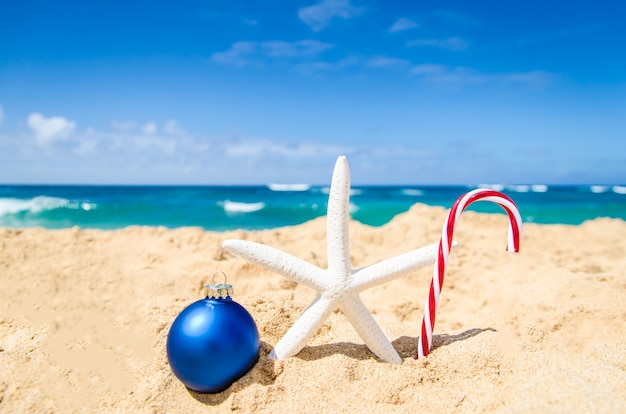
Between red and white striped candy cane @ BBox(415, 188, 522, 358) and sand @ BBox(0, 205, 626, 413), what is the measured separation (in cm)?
18

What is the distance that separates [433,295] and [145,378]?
217cm

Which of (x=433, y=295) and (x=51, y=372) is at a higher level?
(x=433, y=295)

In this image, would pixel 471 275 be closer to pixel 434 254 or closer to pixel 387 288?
pixel 387 288

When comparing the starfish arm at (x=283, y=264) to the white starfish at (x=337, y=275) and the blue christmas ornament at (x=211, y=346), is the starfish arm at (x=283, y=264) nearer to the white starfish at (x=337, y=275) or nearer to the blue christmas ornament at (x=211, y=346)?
the white starfish at (x=337, y=275)

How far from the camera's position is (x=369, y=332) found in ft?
10.8

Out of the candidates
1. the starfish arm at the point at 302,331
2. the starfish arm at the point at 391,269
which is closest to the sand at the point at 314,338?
the starfish arm at the point at 302,331

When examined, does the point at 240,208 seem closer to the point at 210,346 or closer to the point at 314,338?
the point at 314,338

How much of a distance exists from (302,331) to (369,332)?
Answer: 492 millimetres

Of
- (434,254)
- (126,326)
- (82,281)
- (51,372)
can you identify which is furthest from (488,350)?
(82,281)

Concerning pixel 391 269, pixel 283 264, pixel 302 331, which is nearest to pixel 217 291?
pixel 283 264

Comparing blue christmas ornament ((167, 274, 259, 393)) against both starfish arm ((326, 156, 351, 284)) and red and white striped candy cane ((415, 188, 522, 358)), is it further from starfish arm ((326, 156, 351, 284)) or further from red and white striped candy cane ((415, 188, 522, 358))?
red and white striped candy cane ((415, 188, 522, 358))

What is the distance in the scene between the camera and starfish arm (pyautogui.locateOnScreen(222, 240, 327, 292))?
327cm

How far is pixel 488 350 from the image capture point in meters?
3.33

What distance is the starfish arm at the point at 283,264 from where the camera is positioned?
10.7 ft
